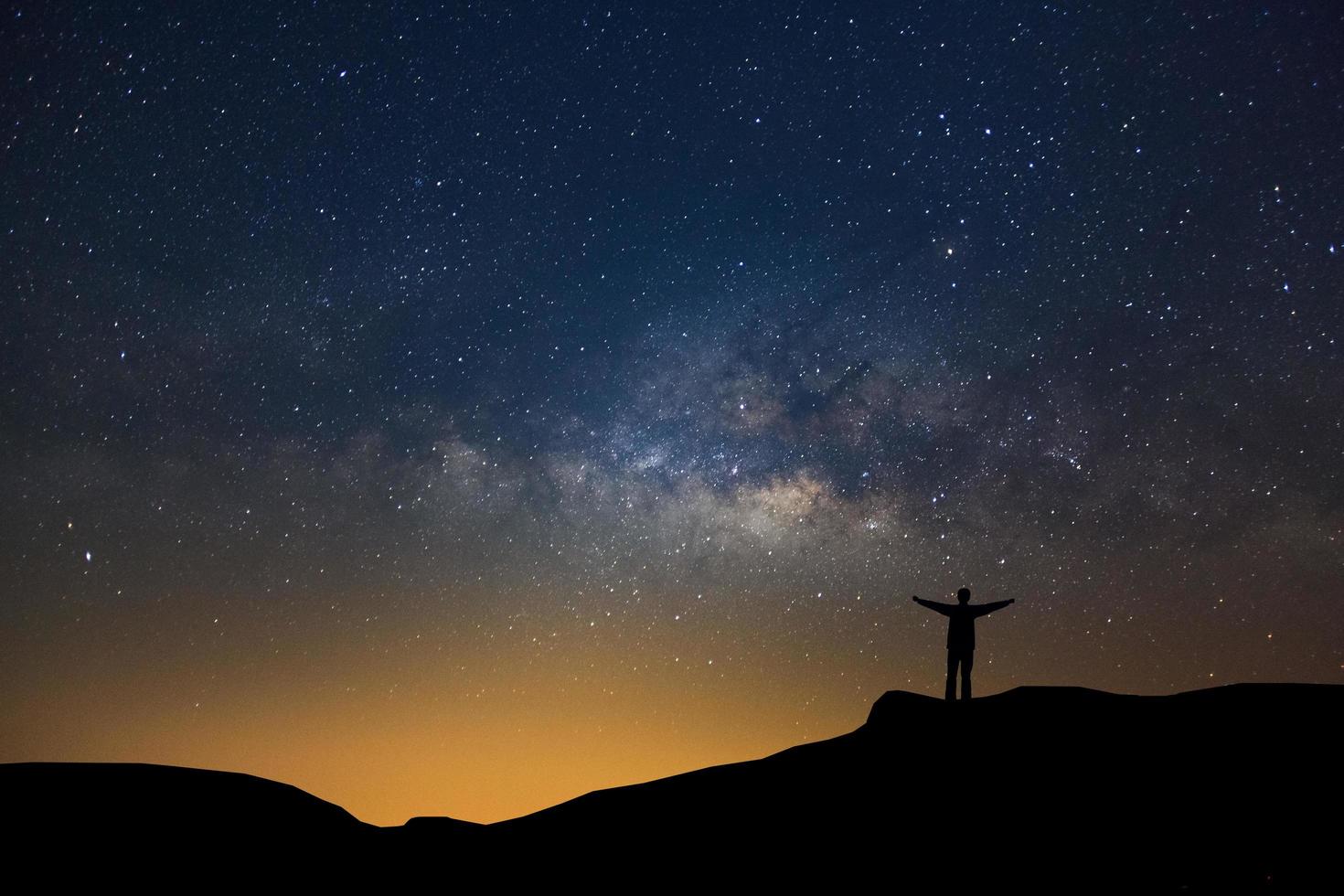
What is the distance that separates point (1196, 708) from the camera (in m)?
10.4

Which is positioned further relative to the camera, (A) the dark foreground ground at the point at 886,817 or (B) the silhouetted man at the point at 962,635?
(B) the silhouetted man at the point at 962,635

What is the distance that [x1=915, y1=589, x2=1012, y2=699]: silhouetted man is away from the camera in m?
12.9

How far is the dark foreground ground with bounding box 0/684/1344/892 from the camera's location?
340 inches

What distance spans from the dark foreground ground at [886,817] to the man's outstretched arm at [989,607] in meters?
1.53

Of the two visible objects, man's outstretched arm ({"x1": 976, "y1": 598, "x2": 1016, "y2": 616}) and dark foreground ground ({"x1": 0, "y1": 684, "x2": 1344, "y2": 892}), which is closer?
dark foreground ground ({"x1": 0, "y1": 684, "x2": 1344, "y2": 892})

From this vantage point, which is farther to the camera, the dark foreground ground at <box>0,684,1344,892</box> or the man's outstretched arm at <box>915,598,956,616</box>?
the man's outstretched arm at <box>915,598,956,616</box>

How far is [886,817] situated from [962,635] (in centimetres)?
384

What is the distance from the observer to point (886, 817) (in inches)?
391

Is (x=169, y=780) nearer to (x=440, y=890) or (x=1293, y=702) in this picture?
(x=440, y=890)

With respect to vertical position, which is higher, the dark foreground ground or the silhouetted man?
the silhouetted man

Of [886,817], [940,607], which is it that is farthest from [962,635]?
[886,817]

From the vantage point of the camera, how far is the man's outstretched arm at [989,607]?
41.9 feet

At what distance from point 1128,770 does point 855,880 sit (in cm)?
334

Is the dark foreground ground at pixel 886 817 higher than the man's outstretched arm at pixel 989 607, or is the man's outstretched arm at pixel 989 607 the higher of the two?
the man's outstretched arm at pixel 989 607
